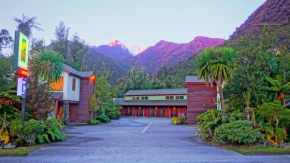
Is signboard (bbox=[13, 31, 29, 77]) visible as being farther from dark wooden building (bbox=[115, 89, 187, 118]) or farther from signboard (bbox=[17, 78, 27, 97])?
dark wooden building (bbox=[115, 89, 187, 118])

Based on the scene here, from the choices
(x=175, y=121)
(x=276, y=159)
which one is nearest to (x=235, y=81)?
(x=276, y=159)

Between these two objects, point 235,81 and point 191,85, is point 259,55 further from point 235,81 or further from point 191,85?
point 191,85

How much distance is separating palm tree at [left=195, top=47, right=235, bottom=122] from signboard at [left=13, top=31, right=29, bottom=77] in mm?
9281

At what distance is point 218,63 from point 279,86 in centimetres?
338

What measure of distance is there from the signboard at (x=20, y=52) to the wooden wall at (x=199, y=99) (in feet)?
61.6

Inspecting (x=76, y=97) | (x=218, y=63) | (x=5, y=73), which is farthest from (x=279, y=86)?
(x=76, y=97)

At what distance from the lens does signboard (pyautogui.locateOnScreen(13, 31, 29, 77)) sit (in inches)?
431

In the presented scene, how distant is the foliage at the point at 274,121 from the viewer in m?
11.7

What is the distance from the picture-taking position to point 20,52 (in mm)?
11141

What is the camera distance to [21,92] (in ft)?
37.0

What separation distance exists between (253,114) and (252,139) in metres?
1.64

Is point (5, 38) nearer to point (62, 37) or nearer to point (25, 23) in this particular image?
point (25, 23)

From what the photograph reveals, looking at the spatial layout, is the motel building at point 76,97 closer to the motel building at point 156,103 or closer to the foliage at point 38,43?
the motel building at point 156,103

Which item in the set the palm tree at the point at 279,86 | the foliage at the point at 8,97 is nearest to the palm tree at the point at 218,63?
the palm tree at the point at 279,86
